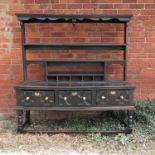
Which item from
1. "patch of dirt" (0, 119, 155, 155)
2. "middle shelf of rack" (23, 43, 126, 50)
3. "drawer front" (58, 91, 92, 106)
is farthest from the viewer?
"middle shelf of rack" (23, 43, 126, 50)

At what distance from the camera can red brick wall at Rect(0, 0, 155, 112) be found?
3914 mm

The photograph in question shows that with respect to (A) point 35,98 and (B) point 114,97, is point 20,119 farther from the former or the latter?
(B) point 114,97

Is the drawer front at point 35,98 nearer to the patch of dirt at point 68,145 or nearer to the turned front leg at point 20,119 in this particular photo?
the turned front leg at point 20,119

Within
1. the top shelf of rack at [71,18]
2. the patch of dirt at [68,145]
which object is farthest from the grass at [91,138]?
the top shelf of rack at [71,18]

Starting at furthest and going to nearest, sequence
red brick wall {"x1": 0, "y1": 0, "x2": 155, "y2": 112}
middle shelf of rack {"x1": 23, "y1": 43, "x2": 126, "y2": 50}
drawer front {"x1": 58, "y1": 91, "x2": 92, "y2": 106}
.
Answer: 1. red brick wall {"x1": 0, "y1": 0, "x2": 155, "y2": 112}
2. middle shelf of rack {"x1": 23, "y1": 43, "x2": 126, "y2": 50}
3. drawer front {"x1": 58, "y1": 91, "x2": 92, "y2": 106}

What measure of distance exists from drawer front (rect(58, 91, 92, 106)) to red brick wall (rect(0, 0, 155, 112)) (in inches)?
33.7

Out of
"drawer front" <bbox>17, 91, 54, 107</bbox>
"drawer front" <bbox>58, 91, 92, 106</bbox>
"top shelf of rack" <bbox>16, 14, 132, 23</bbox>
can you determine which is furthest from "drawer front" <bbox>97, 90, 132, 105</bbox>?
"top shelf of rack" <bbox>16, 14, 132, 23</bbox>

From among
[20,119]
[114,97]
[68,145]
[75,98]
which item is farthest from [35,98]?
[114,97]

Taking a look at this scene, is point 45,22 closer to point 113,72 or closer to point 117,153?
point 113,72

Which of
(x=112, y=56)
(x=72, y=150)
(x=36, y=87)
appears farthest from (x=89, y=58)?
(x=72, y=150)

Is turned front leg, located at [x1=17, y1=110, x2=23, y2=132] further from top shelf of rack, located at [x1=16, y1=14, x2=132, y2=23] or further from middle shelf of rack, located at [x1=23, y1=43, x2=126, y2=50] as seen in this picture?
top shelf of rack, located at [x1=16, y1=14, x2=132, y2=23]

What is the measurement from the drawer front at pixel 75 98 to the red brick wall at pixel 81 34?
0.86m

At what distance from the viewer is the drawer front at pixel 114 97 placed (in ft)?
11.0

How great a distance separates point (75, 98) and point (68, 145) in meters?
0.63
